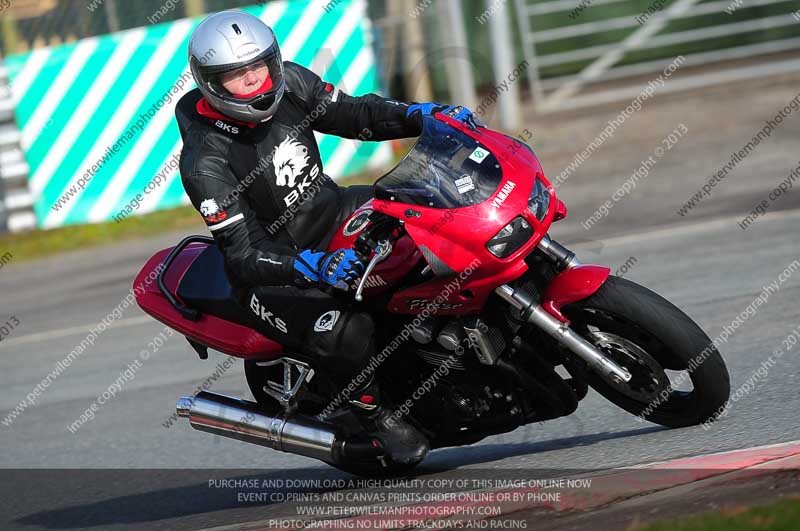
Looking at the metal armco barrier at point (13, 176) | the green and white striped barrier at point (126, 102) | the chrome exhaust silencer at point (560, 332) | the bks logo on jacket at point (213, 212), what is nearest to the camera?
the chrome exhaust silencer at point (560, 332)

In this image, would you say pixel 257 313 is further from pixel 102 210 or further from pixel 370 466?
pixel 102 210

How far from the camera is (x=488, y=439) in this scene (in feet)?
18.1

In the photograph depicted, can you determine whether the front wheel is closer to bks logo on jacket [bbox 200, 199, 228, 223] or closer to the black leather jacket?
the black leather jacket

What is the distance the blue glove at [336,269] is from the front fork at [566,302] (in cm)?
56

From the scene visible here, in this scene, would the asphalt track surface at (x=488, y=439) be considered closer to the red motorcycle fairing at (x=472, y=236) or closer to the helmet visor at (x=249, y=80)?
the red motorcycle fairing at (x=472, y=236)

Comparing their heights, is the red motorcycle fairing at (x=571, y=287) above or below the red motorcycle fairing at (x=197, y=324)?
above

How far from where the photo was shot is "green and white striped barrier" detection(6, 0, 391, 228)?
40.2 ft

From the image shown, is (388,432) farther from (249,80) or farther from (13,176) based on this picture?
(13,176)

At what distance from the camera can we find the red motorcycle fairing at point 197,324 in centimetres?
497

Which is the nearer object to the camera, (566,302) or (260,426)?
(566,302)

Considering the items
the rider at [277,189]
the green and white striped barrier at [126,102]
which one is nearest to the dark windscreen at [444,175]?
the rider at [277,189]

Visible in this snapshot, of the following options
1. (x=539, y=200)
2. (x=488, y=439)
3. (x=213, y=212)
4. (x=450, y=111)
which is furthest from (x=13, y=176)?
(x=539, y=200)

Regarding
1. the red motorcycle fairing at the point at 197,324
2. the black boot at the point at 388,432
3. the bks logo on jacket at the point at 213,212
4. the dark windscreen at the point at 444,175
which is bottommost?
the black boot at the point at 388,432

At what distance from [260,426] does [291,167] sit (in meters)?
1.14
